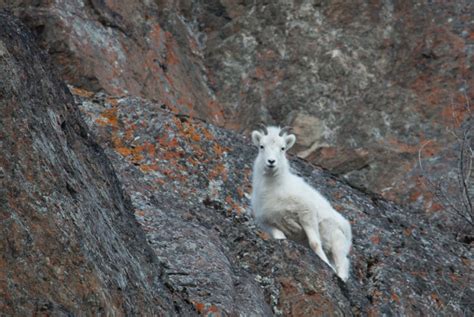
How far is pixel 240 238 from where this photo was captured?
43.5ft

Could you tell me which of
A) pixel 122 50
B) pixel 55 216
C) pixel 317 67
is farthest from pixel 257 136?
pixel 317 67

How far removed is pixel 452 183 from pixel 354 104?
494 centimetres

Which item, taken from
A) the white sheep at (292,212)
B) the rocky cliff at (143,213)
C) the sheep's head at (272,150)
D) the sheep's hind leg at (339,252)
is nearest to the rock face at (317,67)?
the rocky cliff at (143,213)

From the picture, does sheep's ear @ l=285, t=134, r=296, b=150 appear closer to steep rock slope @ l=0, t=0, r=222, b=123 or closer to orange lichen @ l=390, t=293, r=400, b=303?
orange lichen @ l=390, t=293, r=400, b=303

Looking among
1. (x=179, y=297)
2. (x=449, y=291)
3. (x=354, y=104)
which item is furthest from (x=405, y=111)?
(x=179, y=297)

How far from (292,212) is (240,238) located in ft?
3.45

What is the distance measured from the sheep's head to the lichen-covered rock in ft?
3.86

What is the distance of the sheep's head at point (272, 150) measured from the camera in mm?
13188

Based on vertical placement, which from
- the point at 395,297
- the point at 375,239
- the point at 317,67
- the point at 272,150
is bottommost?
the point at 395,297

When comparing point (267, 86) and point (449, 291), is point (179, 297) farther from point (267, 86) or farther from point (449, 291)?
point (267, 86)

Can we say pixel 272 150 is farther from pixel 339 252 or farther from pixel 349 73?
pixel 349 73

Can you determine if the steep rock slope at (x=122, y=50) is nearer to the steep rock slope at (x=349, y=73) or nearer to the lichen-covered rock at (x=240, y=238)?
the steep rock slope at (x=349, y=73)

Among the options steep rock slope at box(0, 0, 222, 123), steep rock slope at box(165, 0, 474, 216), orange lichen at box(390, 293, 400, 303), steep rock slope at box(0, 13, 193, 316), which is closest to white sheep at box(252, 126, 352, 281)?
orange lichen at box(390, 293, 400, 303)

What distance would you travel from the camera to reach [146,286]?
8516 millimetres
